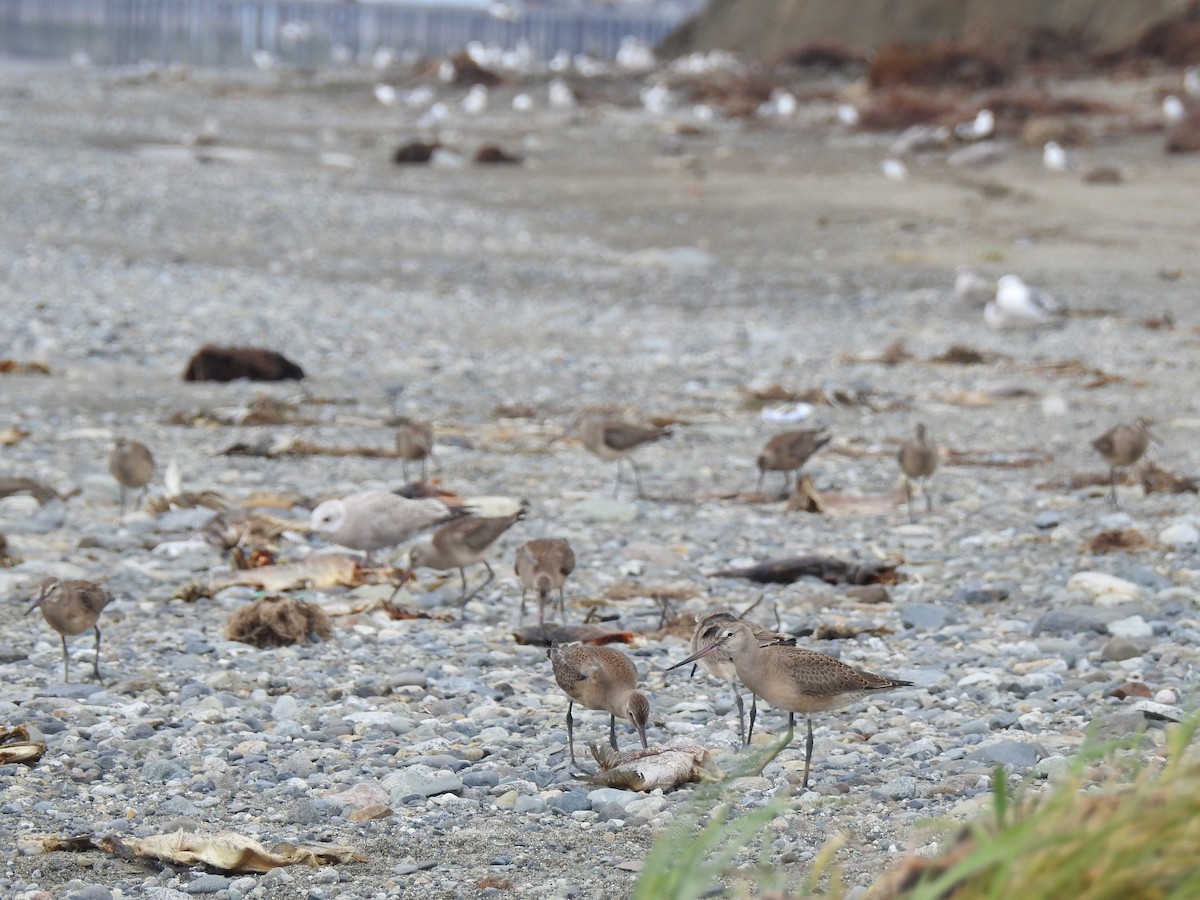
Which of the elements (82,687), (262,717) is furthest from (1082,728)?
(82,687)

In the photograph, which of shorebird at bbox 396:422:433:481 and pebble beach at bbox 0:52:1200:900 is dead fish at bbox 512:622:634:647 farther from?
shorebird at bbox 396:422:433:481

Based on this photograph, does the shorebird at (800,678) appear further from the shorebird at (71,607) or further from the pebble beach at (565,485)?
the shorebird at (71,607)

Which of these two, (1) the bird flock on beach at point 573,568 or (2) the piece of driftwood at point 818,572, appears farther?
(2) the piece of driftwood at point 818,572

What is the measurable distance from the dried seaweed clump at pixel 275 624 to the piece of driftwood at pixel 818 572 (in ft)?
6.42

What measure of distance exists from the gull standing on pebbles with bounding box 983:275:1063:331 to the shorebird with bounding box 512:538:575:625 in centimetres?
875

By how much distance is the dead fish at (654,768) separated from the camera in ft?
16.8

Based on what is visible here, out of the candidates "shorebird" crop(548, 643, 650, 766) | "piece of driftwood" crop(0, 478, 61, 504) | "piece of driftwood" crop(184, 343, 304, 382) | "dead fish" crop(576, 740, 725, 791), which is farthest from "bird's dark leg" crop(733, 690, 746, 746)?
"piece of driftwood" crop(184, 343, 304, 382)

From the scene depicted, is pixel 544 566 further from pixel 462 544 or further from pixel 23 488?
pixel 23 488

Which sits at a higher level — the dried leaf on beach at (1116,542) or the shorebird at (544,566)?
the shorebird at (544,566)

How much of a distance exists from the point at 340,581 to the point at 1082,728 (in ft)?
11.8

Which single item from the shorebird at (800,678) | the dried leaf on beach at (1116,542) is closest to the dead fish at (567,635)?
the shorebird at (800,678)

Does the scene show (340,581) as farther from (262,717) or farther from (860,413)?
(860,413)

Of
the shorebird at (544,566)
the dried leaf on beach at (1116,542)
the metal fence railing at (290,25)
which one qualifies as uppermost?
the metal fence railing at (290,25)

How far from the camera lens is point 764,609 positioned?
7344 mm
